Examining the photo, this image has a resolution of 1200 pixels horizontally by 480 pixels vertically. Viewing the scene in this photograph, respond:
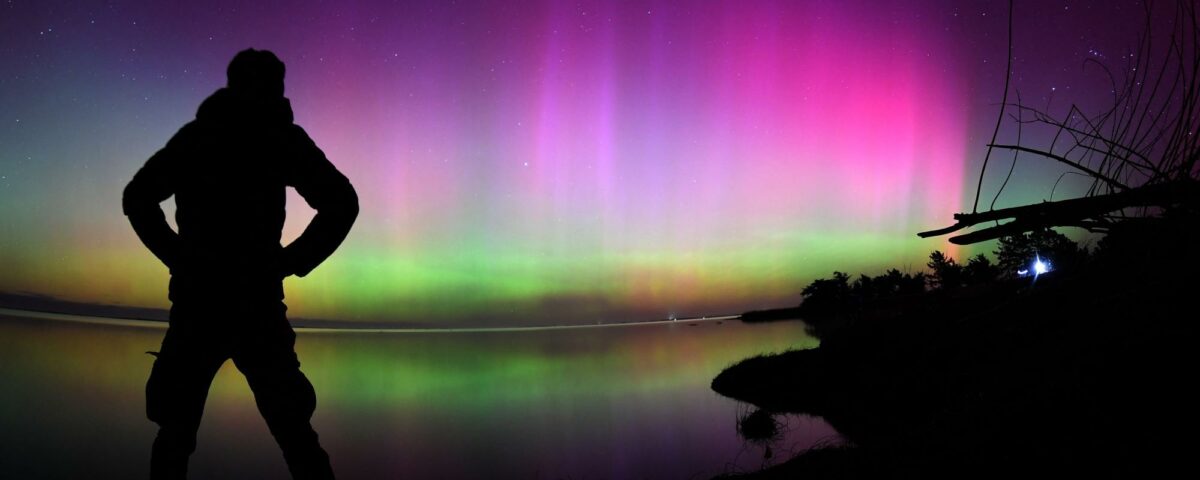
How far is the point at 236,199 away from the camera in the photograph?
3.82 m

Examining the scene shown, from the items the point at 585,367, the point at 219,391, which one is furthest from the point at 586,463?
the point at 585,367

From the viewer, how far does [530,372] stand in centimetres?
5534

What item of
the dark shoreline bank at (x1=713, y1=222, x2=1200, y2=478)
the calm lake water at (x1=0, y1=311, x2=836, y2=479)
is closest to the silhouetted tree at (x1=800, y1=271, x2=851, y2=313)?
the calm lake water at (x1=0, y1=311, x2=836, y2=479)

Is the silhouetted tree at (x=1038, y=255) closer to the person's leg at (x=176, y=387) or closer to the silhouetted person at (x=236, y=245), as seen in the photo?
the silhouetted person at (x=236, y=245)

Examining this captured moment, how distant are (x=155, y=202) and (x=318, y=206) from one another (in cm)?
104

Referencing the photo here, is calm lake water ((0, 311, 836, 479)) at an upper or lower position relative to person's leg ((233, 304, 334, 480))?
lower

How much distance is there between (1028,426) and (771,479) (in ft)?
11.7

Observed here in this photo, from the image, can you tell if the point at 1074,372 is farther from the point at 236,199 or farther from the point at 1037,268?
the point at 236,199

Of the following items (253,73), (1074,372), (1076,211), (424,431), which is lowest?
(424,431)

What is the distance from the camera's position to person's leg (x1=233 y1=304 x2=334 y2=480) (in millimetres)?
3770

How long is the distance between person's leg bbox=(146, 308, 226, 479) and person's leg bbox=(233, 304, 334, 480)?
0.76 feet

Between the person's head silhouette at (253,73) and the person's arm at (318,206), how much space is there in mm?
363

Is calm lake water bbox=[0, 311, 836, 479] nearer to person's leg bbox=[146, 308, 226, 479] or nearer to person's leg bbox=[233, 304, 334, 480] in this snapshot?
person's leg bbox=[233, 304, 334, 480]

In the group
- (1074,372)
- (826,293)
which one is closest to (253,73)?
(1074,372)
